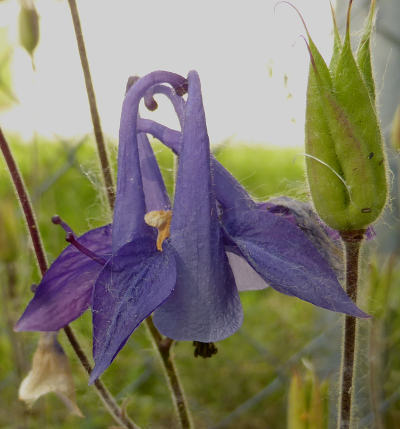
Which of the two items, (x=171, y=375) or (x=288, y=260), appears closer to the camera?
(x=288, y=260)

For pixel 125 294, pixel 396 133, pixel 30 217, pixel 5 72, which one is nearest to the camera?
pixel 125 294

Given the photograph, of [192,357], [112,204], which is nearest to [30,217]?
[112,204]

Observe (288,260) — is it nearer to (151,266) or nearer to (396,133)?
(151,266)

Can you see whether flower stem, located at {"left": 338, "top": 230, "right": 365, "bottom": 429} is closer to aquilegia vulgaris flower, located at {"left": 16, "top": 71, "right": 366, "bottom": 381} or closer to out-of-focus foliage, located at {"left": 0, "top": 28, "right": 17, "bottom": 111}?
aquilegia vulgaris flower, located at {"left": 16, "top": 71, "right": 366, "bottom": 381}

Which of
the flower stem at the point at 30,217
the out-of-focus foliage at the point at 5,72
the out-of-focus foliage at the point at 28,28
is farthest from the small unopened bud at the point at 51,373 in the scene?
the out-of-focus foliage at the point at 5,72

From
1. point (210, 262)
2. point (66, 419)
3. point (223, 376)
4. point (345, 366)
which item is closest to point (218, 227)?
point (210, 262)
